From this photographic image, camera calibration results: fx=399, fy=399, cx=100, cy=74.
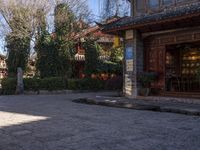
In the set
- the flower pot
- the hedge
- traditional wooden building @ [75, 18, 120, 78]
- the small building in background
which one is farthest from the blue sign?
the small building in background

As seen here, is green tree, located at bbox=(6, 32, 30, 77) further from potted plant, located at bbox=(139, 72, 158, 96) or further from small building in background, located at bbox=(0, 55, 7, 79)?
potted plant, located at bbox=(139, 72, 158, 96)

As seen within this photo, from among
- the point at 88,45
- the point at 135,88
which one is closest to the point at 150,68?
the point at 135,88

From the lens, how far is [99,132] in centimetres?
909

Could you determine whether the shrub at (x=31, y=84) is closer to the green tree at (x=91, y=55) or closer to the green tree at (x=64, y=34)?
the green tree at (x=64, y=34)

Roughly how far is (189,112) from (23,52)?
17572mm

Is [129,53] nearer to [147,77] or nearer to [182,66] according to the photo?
[147,77]

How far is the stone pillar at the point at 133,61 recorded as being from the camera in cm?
1922

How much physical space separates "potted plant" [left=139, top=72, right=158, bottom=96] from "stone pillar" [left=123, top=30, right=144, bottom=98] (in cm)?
24

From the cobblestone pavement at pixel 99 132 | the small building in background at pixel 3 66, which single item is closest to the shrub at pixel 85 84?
the small building in background at pixel 3 66

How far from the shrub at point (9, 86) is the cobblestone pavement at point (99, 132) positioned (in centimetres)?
1426

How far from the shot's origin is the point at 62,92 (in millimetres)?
27172

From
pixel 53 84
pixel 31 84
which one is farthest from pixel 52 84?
pixel 31 84

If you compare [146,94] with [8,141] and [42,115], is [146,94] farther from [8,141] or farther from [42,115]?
[8,141]

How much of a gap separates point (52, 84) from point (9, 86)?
2.86 meters
